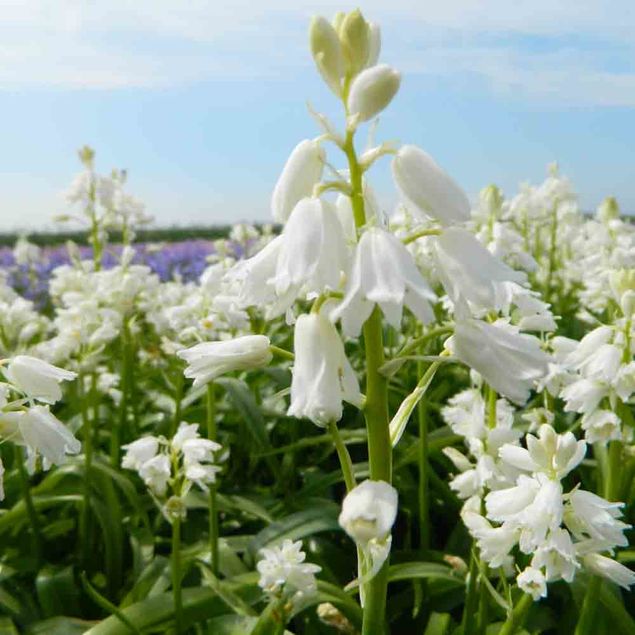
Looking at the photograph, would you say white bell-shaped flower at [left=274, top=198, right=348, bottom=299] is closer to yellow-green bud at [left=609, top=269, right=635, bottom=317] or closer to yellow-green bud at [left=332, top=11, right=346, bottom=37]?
yellow-green bud at [left=332, top=11, right=346, bottom=37]

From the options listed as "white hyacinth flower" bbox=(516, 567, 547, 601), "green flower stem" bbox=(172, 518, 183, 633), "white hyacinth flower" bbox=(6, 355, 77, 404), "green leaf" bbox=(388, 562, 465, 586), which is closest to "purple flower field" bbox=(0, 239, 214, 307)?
"green flower stem" bbox=(172, 518, 183, 633)

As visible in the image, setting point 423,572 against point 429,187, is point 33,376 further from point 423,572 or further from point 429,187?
point 423,572

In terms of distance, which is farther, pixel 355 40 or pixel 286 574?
pixel 286 574

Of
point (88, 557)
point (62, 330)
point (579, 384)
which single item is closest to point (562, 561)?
point (579, 384)

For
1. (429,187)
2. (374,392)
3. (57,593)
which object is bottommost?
(57,593)

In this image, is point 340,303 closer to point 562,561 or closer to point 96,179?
point 562,561

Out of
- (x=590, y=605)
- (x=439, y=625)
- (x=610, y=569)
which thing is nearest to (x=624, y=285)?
(x=590, y=605)

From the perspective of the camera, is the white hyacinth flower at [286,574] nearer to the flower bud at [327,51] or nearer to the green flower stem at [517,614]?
the green flower stem at [517,614]
